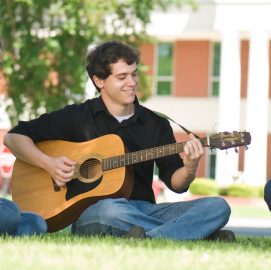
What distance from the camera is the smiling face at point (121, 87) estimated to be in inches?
293

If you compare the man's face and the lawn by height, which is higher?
the man's face

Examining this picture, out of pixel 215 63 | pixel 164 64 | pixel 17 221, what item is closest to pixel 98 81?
pixel 17 221

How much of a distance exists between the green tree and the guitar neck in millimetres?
12477

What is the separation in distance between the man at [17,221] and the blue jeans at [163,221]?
0.28 metres

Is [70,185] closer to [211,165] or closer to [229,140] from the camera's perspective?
[229,140]

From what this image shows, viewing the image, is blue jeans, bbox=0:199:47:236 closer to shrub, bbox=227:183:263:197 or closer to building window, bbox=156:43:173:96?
shrub, bbox=227:183:263:197

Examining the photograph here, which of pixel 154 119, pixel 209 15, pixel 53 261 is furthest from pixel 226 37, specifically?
pixel 53 261

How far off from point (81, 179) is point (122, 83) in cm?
67

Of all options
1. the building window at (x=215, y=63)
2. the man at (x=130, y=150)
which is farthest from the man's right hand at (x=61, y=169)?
the building window at (x=215, y=63)

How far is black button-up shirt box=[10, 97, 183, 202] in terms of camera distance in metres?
7.39

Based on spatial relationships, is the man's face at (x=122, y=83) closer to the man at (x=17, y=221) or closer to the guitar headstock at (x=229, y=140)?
the guitar headstock at (x=229, y=140)

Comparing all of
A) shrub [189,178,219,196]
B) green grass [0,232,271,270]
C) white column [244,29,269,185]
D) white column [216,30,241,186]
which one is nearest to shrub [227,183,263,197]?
shrub [189,178,219,196]

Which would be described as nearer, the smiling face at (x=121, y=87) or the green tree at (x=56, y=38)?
the smiling face at (x=121, y=87)

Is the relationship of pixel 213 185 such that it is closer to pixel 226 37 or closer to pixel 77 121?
pixel 226 37
